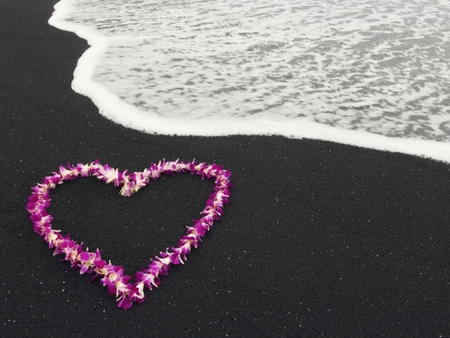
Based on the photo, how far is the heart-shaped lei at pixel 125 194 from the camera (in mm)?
1929

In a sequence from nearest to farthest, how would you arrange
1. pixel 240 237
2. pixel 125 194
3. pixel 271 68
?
pixel 240 237 → pixel 125 194 → pixel 271 68

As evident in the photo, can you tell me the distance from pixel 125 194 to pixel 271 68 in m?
2.40

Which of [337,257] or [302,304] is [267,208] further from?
[302,304]

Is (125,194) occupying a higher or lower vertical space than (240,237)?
higher

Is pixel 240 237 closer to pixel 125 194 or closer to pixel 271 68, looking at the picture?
pixel 125 194

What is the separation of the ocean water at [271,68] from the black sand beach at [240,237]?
34cm

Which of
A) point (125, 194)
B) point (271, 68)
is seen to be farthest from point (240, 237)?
point (271, 68)

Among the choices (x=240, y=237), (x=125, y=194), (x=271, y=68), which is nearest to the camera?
(x=240, y=237)

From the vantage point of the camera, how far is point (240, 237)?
2238mm

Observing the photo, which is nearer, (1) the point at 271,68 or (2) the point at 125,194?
(2) the point at 125,194

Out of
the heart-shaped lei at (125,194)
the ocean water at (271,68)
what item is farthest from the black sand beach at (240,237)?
the ocean water at (271,68)

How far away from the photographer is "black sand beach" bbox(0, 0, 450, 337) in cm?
184

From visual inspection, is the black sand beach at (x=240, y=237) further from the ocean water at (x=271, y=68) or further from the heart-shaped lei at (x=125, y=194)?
the ocean water at (x=271, y=68)

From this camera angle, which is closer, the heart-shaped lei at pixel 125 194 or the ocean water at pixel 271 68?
the heart-shaped lei at pixel 125 194
